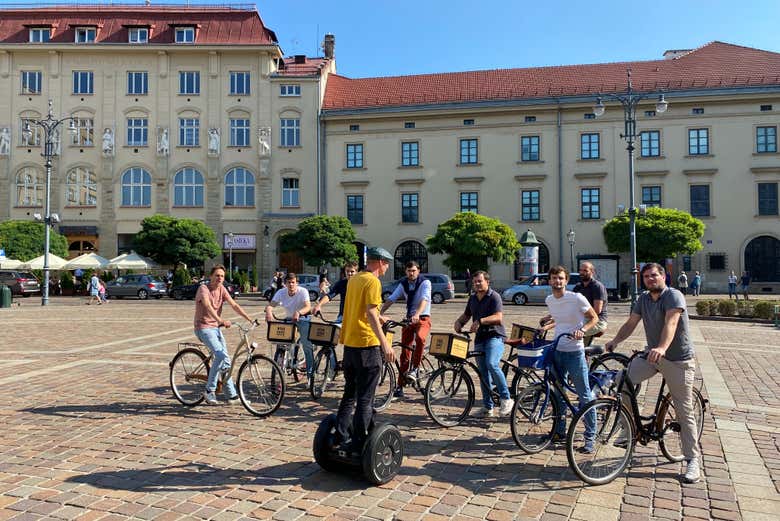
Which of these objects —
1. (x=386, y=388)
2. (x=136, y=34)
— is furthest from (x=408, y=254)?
(x=386, y=388)

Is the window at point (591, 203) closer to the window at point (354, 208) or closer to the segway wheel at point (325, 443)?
the window at point (354, 208)

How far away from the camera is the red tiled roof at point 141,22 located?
44875mm

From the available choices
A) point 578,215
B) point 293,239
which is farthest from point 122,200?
point 578,215

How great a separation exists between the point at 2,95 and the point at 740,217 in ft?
167

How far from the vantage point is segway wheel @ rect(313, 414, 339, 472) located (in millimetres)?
4988

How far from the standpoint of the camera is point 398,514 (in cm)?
436

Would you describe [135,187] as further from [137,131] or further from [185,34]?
[185,34]

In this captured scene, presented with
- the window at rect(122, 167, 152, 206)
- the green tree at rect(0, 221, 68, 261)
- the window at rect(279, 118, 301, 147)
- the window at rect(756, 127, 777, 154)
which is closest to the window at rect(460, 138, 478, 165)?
the window at rect(279, 118, 301, 147)

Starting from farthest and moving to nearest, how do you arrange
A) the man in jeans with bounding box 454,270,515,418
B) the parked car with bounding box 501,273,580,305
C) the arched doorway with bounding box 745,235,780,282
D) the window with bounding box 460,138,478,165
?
the window with bounding box 460,138,478,165, the arched doorway with bounding box 745,235,780,282, the parked car with bounding box 501,273,580,305, the man in jeans with bounding box 454,270,515,418

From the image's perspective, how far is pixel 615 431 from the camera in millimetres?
5141

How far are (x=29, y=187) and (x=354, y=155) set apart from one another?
23346 mm

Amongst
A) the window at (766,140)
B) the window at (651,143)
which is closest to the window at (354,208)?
the window at (651,143)

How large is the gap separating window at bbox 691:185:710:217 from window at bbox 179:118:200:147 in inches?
1330

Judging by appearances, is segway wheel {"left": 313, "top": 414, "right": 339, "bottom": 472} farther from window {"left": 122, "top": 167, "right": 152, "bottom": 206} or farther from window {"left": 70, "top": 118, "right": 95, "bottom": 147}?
window {"left": 70, "top": 118, "right": 95, "bottom": 147}
